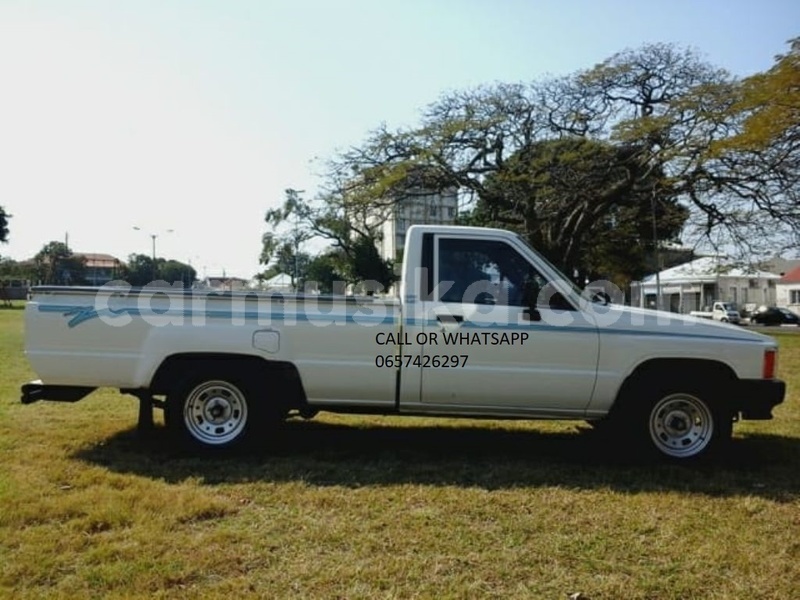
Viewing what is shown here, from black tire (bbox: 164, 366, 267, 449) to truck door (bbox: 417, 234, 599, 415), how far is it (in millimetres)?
1530

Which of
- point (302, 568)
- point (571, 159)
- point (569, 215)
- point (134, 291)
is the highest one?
point (571, 159)

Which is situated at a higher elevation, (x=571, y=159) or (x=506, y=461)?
(x=571, y=159)

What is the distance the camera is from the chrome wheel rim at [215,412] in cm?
585

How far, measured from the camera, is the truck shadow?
5.28m

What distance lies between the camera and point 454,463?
5.82 meters

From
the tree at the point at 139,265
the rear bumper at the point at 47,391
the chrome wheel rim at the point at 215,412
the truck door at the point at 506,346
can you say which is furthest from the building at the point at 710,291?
the tree at the point at 139,265

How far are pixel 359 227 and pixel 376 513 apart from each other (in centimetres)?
3543

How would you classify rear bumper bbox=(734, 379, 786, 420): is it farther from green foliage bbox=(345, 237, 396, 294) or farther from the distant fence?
the distant fence

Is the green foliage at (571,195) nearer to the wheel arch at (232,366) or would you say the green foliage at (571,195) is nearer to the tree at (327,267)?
the tree at (327,267)

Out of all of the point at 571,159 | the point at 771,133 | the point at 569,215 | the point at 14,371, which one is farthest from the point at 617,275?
the point at 14,371

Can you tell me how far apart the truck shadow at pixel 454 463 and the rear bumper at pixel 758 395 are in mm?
544

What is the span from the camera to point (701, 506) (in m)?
→ 4.76

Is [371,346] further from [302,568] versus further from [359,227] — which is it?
[359,227]

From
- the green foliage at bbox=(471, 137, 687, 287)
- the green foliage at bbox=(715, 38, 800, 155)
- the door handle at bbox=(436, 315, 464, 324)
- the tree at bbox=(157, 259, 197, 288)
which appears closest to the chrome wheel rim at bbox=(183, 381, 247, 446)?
the door handle at bbox=(436, 315, 464, 324)
